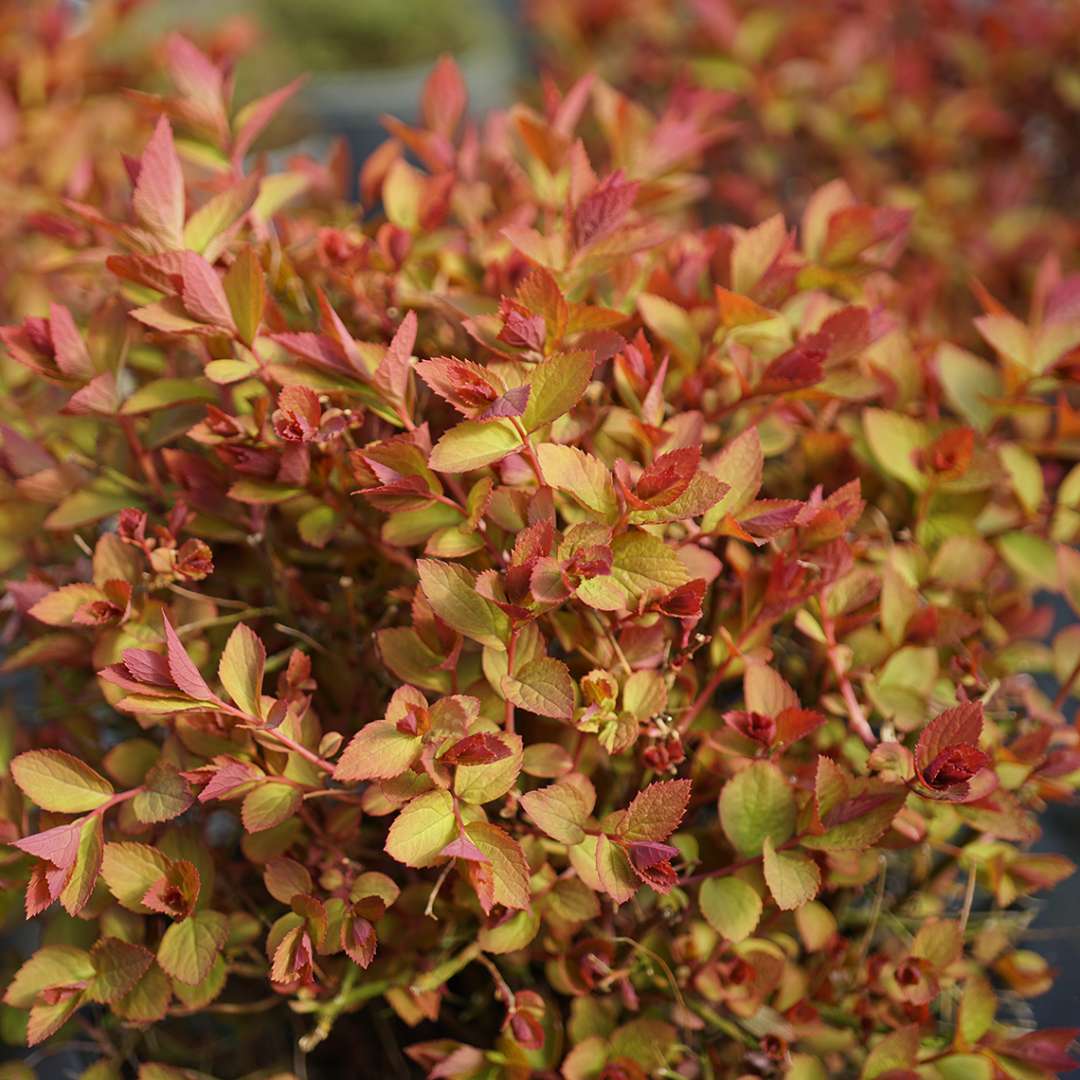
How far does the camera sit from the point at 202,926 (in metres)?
0.67

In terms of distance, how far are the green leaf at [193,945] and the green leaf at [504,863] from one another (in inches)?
6.7

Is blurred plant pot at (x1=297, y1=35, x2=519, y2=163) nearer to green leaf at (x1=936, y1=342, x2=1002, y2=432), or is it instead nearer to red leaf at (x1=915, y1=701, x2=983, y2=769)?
green leaf at (x1=936, y1=342, x2=1002, y2=432)

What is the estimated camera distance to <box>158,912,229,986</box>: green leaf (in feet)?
2.13

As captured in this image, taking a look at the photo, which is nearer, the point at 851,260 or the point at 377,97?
the point at 851,260

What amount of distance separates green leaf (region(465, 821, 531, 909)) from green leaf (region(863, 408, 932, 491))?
0.41 m

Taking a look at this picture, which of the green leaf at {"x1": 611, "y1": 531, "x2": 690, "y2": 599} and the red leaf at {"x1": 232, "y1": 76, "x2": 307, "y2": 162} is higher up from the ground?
the red leaf at {"x1": 232, "y1": 76, "x2": 307, "y2": 162}

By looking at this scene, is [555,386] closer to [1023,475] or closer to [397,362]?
[397,362]

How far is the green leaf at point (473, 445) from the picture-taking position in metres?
0.60

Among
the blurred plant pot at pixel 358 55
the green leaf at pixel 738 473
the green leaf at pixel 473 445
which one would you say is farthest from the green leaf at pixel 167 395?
the blurred plant pot at pixel 358 55

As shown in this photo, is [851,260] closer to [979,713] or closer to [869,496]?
[869,496]

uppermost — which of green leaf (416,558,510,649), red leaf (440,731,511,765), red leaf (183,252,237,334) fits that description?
red leaf (183,252,237,334)

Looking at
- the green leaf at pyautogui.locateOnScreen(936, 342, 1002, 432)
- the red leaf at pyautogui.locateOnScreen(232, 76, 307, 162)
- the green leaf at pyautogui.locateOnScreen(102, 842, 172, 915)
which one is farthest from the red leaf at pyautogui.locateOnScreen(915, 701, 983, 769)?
the red leaf at pyautogui.locateOnScreen(232, 76, 307, 162)

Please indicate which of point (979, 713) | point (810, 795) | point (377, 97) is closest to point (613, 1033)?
point (810, 795)

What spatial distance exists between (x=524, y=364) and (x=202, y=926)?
1.26 ft
